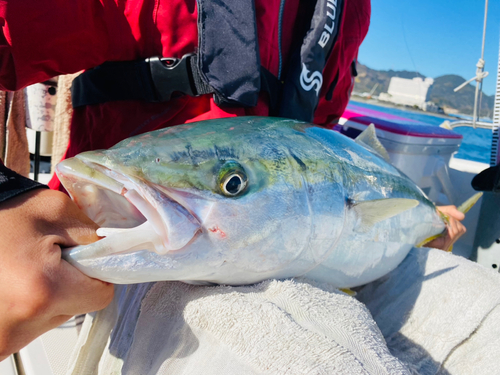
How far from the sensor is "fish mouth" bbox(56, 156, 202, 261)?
0.78 m

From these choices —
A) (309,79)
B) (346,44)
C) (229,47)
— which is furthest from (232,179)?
(346,44)

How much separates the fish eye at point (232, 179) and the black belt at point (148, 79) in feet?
1.80

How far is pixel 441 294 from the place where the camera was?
139 centimetres

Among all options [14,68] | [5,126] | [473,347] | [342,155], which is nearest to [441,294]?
[473,347]

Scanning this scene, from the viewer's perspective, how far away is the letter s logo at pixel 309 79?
1.63 meters

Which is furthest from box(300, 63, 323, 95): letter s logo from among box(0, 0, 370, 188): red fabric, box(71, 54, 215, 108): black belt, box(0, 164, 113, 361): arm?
box(0, 164, 113, 361): arm

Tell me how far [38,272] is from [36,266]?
0.01 meters

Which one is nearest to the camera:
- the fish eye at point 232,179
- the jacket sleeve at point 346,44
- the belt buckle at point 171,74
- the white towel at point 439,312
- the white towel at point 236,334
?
the white towel at point 236,334

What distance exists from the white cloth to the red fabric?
75 cm

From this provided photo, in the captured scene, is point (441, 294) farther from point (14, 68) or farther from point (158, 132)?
point (14, 68)

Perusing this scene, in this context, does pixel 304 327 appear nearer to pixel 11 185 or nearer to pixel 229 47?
pixel 11 185

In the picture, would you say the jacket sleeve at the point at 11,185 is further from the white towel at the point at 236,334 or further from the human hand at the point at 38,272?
the white towel at the point at 236,334

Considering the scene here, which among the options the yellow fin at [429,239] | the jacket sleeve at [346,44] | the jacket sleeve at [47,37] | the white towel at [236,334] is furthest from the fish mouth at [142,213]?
the jacket sleeve at [346,44]

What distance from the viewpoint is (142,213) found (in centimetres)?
82
